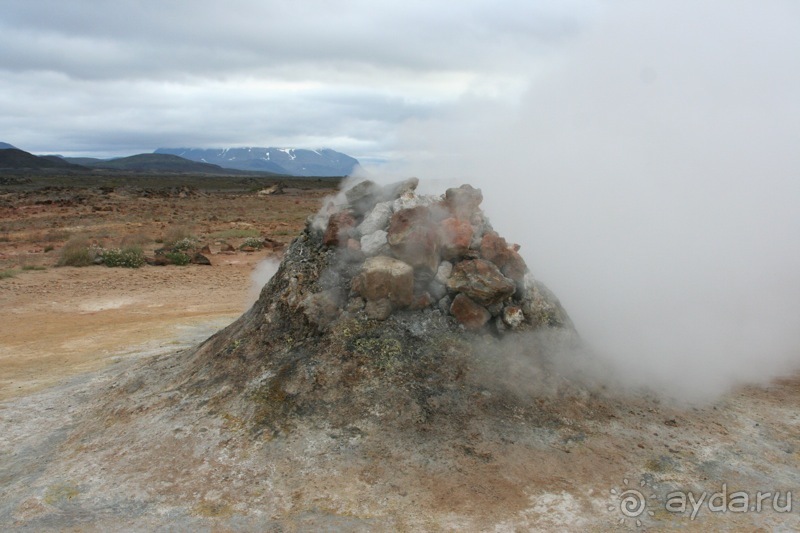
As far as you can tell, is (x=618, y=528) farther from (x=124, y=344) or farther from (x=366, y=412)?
(x=124, y=344)

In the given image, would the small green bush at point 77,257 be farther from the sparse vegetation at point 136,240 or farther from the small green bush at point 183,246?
the sparse vegetation at point 136,240

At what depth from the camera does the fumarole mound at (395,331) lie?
385 cm

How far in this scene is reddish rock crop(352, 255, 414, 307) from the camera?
4161 millimetres

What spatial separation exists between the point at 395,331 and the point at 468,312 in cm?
52

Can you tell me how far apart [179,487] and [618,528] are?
2.27m

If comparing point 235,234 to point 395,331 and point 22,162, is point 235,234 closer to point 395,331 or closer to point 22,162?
point 395,331

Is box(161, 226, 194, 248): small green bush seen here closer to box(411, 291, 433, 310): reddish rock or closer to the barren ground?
the barren ground

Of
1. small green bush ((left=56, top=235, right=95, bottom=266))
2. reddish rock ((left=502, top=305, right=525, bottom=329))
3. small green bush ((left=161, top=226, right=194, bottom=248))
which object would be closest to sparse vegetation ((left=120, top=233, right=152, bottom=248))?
small green bush ((left=161, top=226, right=194, bottom=248))

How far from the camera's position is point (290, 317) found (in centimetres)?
440

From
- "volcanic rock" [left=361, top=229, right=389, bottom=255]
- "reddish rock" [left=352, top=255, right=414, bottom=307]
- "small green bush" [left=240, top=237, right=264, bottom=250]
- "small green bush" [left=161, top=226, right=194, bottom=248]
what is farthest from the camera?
"small green bush" [left=161, top=226, right=194, bottom=248]

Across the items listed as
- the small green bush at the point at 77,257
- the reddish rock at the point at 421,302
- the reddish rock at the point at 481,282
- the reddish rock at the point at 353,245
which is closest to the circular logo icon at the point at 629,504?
the reddish rock at the point at 481,282

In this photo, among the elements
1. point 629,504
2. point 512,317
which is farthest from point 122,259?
point 629,504

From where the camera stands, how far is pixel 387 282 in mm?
4172

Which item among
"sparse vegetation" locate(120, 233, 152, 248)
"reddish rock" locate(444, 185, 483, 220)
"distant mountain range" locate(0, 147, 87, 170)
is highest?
"distant mountain range" locate(0, 147, 87, 170)
